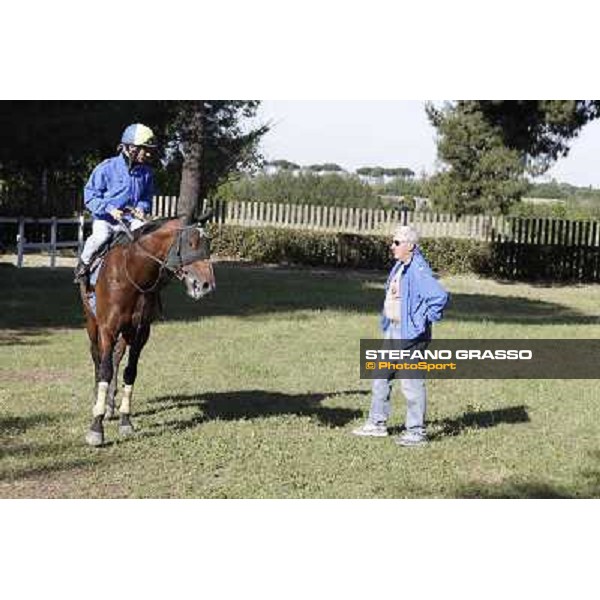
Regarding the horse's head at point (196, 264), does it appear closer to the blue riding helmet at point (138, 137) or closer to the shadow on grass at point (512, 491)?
the blue riding helmet at point (138, 137)

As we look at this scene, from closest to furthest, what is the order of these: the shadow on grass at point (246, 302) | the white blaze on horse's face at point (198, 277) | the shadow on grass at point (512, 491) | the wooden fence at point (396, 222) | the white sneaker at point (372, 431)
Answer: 1. the shadow on grass at point (512, 491)
2. the white blaze on horse's face at point (198, 277)
3. the white sneaker at point (372, 431)
4. the shadow on grass at point (246, 302)
5. the wooden fence at point (396, 222)

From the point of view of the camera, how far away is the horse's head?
300 inches

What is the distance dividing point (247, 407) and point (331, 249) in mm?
18918

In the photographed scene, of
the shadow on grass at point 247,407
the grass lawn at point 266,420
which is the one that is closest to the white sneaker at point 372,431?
the grass lawn at point 266,420

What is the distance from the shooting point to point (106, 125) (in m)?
15.5

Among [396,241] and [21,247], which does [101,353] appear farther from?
[21,247]

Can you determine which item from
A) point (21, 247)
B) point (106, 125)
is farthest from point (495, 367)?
point (21, 247)

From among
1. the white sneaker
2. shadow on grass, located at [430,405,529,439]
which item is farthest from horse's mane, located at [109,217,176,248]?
shadow on grass, located at [430,405,529,439]

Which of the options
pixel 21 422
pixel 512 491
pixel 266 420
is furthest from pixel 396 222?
pixel 512 491

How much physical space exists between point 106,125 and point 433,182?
67.8 feet

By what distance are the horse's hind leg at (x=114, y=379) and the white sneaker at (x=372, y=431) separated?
2003 mm

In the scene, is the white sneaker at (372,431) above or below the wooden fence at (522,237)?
below

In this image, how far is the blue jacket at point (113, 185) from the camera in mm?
8203

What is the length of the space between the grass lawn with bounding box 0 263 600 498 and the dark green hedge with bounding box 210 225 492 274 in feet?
34.9
